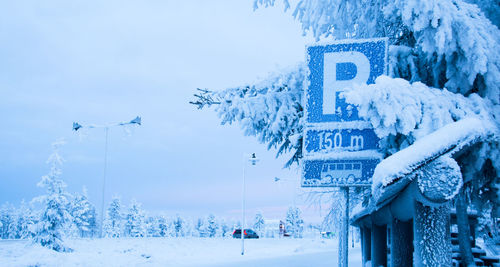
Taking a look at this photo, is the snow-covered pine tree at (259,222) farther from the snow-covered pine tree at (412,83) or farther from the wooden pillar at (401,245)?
the wooden pillar at (401,245)

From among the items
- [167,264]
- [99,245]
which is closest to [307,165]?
[167,264]

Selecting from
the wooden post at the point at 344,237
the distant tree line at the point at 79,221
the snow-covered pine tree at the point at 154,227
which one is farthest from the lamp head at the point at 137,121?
the snow-covered pine tree at the point at 154,227

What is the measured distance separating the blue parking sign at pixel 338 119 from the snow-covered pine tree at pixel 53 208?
26.9 m

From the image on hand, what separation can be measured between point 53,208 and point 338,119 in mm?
28728

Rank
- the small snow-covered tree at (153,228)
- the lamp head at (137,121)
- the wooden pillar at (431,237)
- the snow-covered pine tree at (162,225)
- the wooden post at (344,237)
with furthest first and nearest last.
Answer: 1. the snow-covered pine tree at (162,225)
2. the small snow-covered tree at (153,228)
3. the lamp head at (137,121)
4. the wooden post at (344,237)
5. the wooden pillar at (431,237)

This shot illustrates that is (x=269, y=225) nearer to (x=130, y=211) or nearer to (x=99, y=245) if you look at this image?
(x=130, y=211)

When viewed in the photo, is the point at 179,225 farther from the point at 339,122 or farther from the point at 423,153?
the point at 423,153

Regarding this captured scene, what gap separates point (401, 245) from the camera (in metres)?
4.03

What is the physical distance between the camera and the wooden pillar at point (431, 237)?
2.86m

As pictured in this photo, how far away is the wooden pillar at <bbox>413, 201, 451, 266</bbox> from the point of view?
112 inches

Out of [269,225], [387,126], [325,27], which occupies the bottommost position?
[269,225]

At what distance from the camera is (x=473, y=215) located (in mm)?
7840

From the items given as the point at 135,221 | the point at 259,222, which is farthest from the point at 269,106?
the point at 259,222

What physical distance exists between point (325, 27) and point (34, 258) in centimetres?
1758
